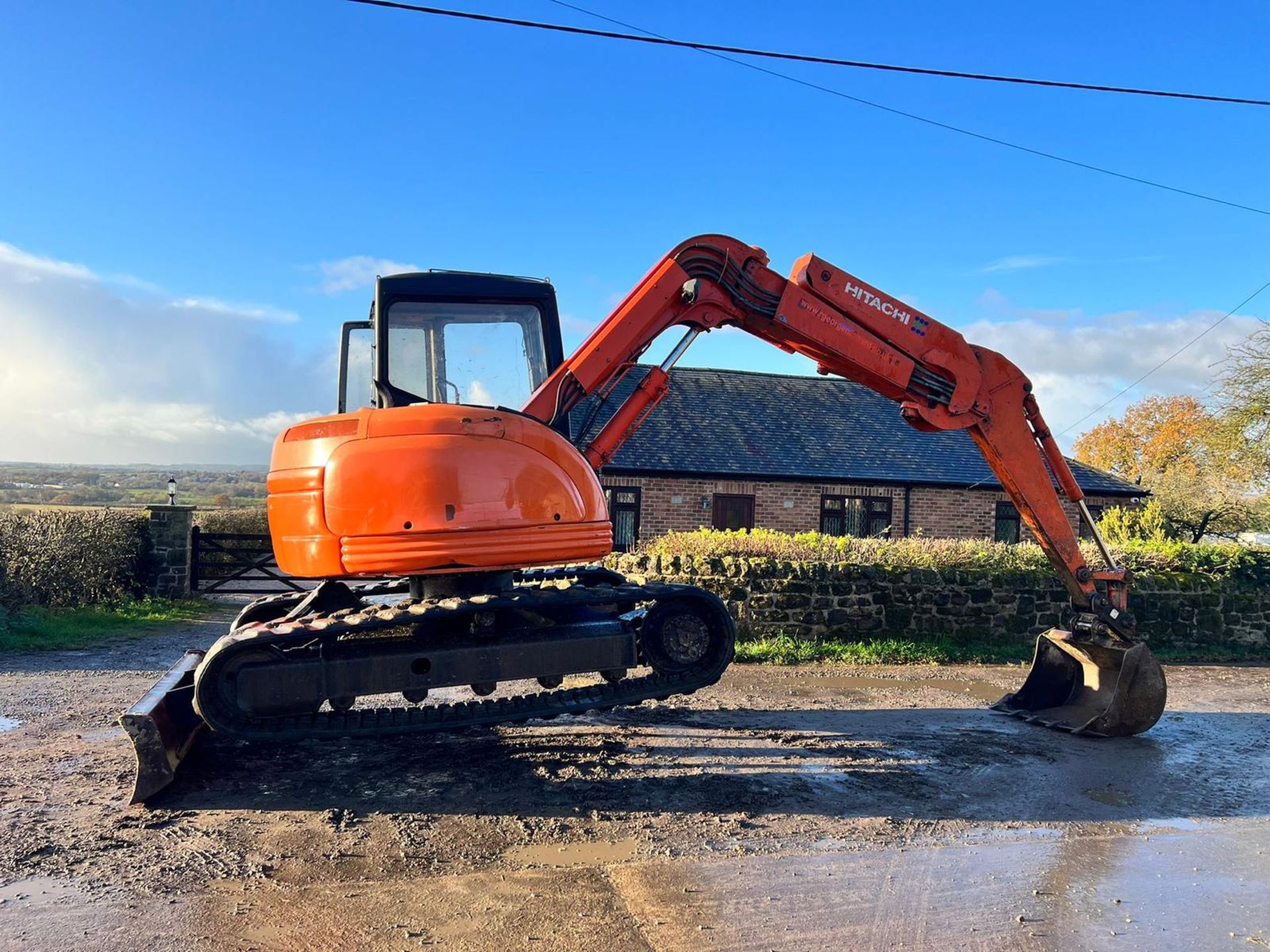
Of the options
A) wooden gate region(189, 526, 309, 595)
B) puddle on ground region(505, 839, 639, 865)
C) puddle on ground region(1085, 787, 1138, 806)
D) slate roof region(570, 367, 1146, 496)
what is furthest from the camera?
slate roof region(570, 367, 1146, 496)

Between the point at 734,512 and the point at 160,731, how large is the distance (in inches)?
606

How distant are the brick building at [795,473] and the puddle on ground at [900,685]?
8.30 meters

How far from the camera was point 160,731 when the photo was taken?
5.03 meters

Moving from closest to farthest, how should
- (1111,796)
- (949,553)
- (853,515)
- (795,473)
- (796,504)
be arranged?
(1111,796) < (949,553) < (795,473) < (796,504) < (853,515)

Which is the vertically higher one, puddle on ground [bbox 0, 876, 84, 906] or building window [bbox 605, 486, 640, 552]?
building window [bbox 605, 486, 640, 552]

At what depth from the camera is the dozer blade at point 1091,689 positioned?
6.96 m

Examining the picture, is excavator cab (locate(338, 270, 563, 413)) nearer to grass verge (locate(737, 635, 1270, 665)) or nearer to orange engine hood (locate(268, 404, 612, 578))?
orange engine hood (locate(268, 404, 612, 578))

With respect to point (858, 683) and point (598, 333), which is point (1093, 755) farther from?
point (598, 333)

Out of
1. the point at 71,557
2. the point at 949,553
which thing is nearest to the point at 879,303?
the point at 949,553

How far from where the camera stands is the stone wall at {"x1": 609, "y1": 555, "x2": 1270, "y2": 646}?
10633 mm

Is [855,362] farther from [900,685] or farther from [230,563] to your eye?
Result: [230,563]

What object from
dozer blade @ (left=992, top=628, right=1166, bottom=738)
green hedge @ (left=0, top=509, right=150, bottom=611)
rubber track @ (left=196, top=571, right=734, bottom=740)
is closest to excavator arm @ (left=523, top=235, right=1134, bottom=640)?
dozer blade @ (left=992, top=628, right=1166, bottom=738)

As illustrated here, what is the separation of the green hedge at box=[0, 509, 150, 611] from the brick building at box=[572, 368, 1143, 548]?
8.36 m

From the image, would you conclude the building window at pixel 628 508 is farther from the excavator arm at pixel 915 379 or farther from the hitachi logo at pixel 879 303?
the hitachi logo at pixel 879 303
